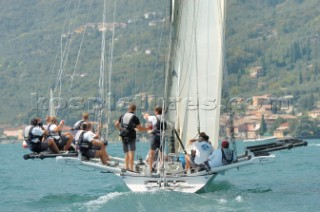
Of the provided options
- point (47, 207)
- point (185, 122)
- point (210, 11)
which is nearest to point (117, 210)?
point (47, 207)

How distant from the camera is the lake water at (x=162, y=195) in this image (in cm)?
2580

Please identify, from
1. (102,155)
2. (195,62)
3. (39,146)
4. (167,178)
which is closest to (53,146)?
(39,146)

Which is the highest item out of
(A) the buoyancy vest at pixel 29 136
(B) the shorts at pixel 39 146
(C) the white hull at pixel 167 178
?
(A) the buoyancy vest at pixel 29 136

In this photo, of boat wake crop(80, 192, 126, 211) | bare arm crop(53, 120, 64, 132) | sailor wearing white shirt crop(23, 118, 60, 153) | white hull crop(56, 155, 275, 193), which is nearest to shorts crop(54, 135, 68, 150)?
bare arm crop(53, 120, 64, 132)

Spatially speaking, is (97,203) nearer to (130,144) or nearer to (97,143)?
(97,143)

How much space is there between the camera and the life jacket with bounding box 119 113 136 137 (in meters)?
27.4

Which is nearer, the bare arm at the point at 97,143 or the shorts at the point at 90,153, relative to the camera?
the bare arm at the point at 97,143

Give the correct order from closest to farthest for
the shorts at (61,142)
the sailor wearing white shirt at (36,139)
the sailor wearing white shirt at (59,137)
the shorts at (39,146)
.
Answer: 1. the sailor wearing white shirt at (36,139)
2. the shorts at (39,146)
3. the sailor wearing white shirt at (59,137)
4. the shorts at (61,142)

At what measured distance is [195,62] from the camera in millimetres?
30531

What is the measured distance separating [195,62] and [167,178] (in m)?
5.08

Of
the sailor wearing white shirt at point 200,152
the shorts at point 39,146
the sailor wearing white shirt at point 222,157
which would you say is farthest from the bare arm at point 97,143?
the sailor wearing white shirt at point 222,157

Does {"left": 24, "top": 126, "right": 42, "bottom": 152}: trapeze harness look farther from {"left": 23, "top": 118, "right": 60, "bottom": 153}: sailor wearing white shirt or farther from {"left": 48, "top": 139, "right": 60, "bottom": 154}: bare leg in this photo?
{"left": 48, "top": 139, "right": 60, "bottom": 154}: bare leg

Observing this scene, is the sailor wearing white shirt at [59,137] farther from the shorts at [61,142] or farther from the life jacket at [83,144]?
the life jacket at [83,144]

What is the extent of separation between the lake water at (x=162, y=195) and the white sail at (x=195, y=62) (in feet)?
7.47
